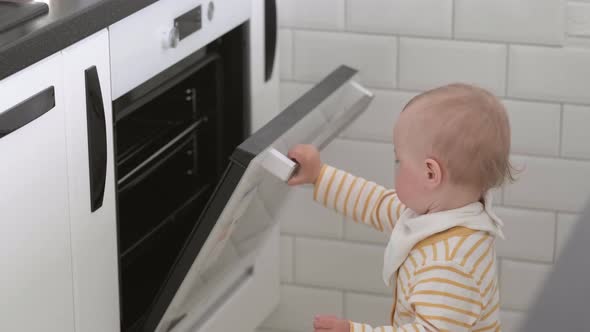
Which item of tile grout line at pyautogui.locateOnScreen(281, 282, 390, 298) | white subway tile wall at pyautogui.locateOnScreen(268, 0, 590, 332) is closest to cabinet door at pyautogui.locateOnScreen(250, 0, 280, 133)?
white subway tile wall at pyautogui.locateOnScreen(268, 0, 590, 332)

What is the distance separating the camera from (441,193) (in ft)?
5.73

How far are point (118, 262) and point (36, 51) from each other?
0.44m

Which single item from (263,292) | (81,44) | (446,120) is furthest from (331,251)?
(81,44)

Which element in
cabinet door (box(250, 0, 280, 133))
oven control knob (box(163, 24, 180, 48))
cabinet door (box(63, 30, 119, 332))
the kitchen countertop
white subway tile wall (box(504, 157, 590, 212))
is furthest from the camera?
white subway tile wall (box(504, 157, 590, 212))

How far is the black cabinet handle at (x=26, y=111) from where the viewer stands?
55.8 inches

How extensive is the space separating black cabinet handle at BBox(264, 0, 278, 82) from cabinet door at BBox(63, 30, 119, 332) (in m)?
0.67

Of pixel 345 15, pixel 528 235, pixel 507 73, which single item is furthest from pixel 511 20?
pixel 528 235

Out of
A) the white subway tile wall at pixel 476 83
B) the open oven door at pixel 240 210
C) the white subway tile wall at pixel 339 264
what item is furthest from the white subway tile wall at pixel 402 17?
the white subway tile wall at pixel 339 264

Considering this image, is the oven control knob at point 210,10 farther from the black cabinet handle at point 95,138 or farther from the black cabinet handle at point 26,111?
the black cabinet handle at point 26,111

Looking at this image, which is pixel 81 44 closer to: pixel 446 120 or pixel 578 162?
pixel 446 120

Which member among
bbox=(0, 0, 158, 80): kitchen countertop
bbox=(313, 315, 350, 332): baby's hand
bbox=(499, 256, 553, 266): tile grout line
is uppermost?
bbox=(0, 0, 158, 80): kitchen countertop

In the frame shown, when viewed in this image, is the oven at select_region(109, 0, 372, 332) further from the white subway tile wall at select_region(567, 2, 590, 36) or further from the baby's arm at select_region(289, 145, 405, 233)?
the white subway tile wall at select_region(567, 2, 590, 36)

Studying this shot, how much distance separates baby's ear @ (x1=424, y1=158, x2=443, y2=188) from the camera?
170 cm

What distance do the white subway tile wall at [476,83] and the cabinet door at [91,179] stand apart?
0.82 m
